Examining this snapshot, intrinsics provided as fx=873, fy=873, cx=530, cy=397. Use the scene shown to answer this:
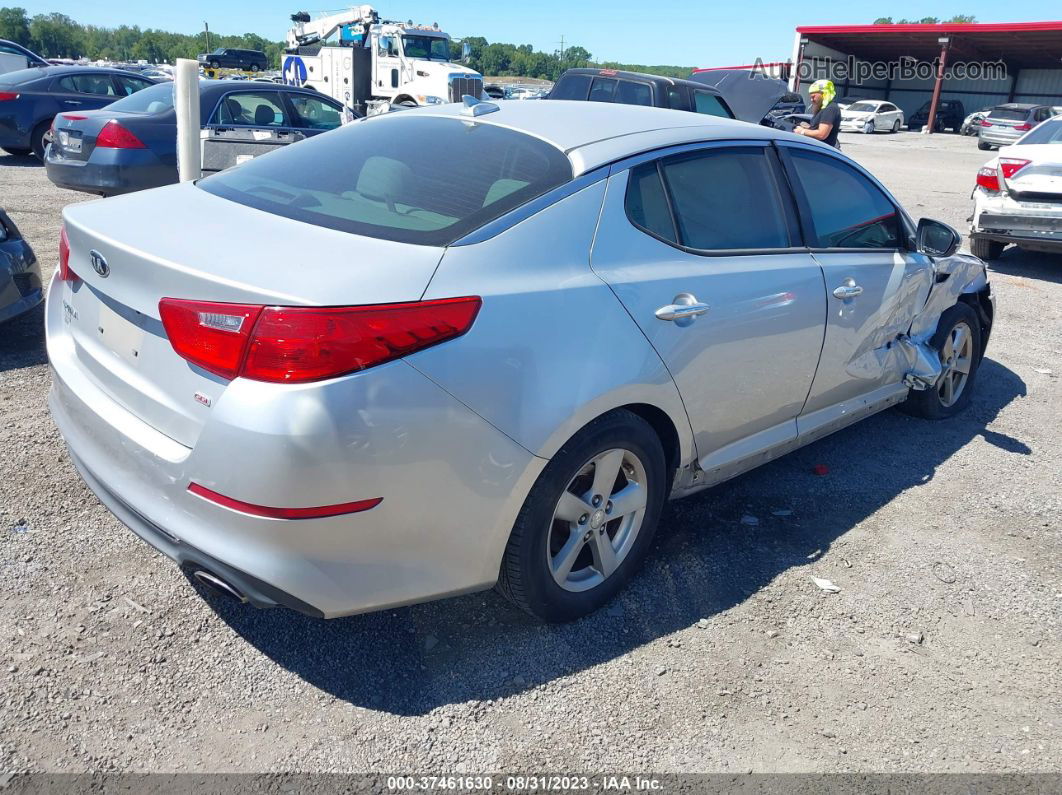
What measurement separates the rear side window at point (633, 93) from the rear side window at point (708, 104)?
75 cm

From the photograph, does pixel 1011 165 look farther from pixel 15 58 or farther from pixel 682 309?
pixel 15 58

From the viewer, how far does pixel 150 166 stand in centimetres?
905

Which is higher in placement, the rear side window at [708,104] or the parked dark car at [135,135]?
the rear side window at [708,104]

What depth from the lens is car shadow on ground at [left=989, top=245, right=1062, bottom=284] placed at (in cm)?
928

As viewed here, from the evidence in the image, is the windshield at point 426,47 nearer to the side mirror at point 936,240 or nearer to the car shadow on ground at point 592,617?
the side mirror at point 936,240

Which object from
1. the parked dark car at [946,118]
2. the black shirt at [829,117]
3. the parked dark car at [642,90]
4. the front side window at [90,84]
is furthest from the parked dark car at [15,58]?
the parked dark car at [946,118]

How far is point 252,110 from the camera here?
32.7ft

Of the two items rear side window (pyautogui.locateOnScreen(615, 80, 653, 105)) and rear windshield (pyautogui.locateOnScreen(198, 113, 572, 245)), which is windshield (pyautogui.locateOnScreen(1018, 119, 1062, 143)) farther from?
rear windshield (pyautogui.locateOnScreen(198, 113, 572, 245))

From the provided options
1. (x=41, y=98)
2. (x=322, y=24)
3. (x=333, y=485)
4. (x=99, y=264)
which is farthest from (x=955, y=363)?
(x=322, y=24)

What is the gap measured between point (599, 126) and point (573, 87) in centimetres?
1055

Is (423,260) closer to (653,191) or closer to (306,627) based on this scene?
(653,191)

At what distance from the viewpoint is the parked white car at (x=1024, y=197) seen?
852cm

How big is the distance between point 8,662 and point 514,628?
1561 mm

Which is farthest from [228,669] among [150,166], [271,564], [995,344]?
[150,166]
